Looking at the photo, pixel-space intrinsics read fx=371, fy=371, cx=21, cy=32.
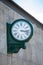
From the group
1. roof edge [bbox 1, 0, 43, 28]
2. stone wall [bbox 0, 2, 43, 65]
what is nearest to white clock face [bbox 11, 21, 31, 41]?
stone wall [bbox 0, 2, 43, 65]

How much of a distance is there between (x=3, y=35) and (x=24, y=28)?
1.79ft

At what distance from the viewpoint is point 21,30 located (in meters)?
9.09

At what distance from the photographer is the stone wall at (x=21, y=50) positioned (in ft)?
29.9

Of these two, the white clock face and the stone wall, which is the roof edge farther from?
the white clock face

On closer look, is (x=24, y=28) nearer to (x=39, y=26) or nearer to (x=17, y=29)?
(x=17, y=29)

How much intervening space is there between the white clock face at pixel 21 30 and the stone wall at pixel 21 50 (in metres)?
0.28

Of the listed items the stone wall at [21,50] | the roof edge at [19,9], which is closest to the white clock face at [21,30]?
the stone wall at [21,50]

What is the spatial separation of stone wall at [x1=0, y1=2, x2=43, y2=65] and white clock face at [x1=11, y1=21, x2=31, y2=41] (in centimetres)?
28

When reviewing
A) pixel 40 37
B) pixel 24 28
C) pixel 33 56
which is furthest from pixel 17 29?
pixel 40 37

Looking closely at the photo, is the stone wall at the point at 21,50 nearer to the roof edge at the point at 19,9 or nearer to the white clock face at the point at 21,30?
the roof edge at the point at 19,9

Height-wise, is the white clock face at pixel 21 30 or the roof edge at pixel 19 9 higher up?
the roof edge at pixel 19 9

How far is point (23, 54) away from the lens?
10.3 m

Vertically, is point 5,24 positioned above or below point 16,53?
above

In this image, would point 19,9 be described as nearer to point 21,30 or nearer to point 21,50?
point 21,50
